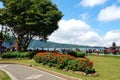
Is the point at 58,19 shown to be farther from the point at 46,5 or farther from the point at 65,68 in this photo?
the point at 65,68

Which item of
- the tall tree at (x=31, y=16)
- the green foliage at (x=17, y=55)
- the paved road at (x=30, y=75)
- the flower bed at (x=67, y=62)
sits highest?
the tall tree at (x=31, y=16)

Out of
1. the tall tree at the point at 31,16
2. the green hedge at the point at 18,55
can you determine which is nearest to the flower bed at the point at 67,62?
the green hedge at the point at 18,55

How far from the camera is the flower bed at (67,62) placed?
23.1m

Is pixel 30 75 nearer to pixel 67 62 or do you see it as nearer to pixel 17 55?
pixel 67 62

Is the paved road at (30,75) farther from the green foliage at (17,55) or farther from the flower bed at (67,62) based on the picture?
the green foliage at (17,55)

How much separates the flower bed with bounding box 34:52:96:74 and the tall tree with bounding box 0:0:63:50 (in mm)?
12249

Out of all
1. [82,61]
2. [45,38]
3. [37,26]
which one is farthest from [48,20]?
[82,61]

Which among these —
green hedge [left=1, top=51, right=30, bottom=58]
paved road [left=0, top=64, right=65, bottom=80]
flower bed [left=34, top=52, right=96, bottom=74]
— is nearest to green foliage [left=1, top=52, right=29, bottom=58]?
green hedge [left=1, top=51, right=30, bottom=58]

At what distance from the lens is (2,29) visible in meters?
55.2

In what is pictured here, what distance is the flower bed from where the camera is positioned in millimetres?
23062

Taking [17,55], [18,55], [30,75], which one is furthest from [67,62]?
[17,55]

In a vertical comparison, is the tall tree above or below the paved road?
above

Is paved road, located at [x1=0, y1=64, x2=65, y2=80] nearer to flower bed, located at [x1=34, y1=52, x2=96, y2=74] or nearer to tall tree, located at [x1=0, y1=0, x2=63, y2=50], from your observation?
flower bed, located at [x1=34, y1=52, x2=96, y2=74]

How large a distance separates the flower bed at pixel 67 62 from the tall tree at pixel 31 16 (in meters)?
12.2
